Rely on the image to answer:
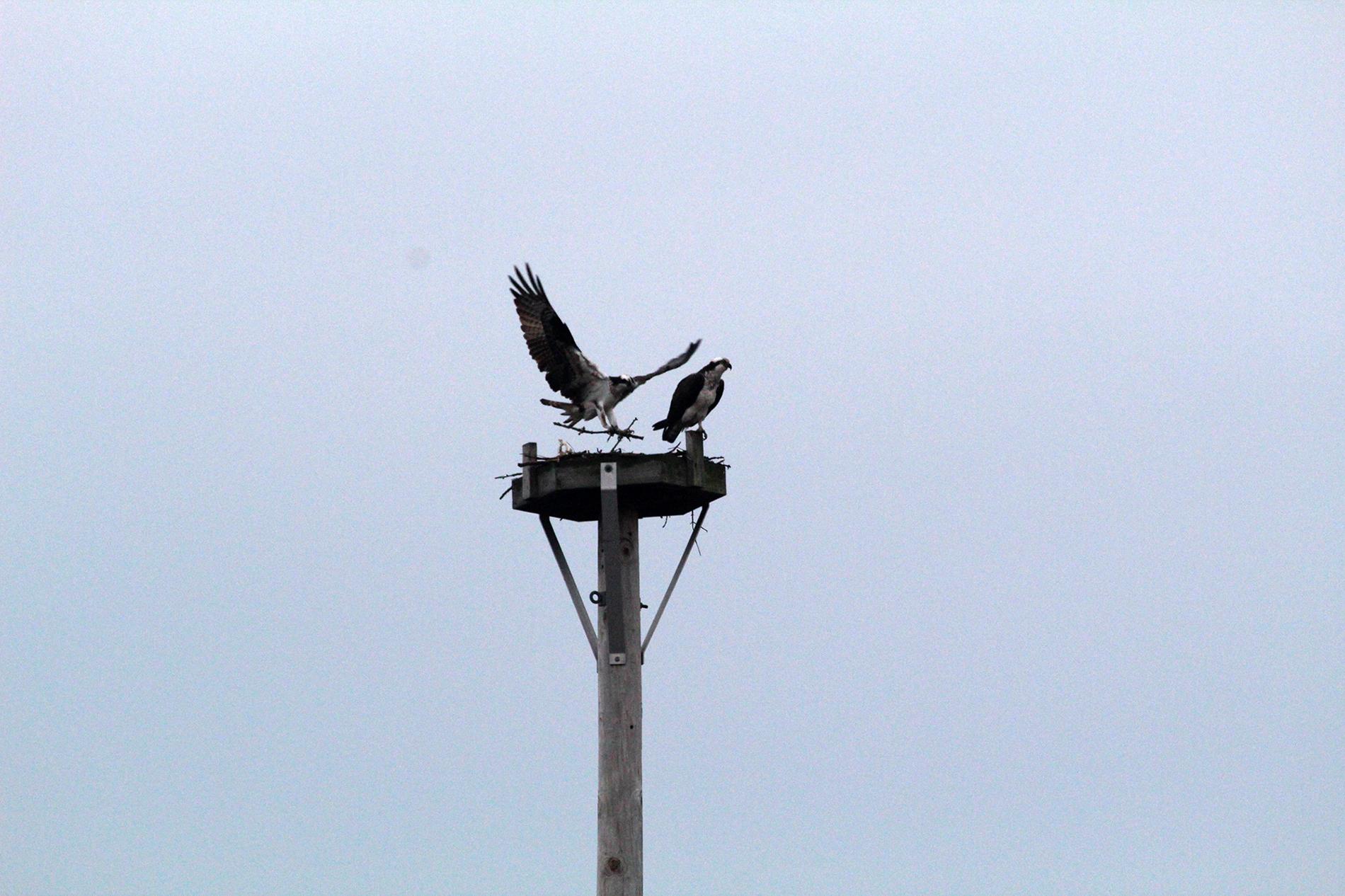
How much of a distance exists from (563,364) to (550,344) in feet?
0.85

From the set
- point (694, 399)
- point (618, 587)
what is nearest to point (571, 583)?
point (618, 587)

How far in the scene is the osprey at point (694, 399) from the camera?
1452cm

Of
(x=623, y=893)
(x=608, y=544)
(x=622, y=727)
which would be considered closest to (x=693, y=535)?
(x=608, y=544)

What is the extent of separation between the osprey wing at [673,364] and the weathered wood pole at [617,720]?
56.7 inches

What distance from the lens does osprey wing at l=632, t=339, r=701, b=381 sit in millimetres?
14977

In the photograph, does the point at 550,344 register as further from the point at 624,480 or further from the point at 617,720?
the point at 617,720

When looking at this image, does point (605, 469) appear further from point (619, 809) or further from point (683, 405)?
point (619, 809)

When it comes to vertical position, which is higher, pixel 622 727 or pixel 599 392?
pixel 599 392

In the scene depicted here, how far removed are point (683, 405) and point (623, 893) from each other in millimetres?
4950

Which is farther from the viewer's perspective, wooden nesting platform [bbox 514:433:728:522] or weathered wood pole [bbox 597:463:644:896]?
wooden nesting platform [bbox 514:433:728:522]

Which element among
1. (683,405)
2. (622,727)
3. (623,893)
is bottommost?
(623,893)

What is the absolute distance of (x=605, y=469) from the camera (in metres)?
13.9

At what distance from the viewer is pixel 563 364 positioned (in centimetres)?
1459

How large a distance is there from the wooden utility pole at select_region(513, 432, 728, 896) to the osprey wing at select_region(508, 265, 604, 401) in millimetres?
810
